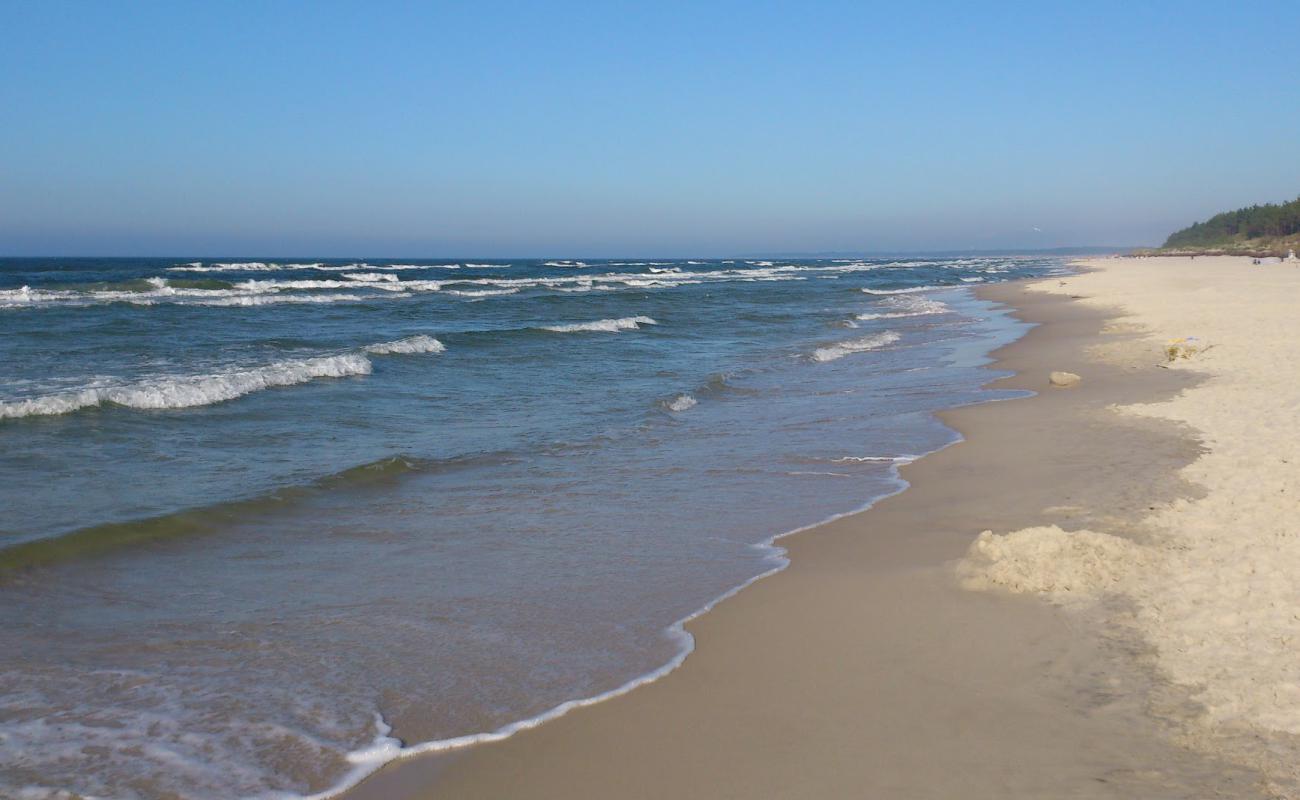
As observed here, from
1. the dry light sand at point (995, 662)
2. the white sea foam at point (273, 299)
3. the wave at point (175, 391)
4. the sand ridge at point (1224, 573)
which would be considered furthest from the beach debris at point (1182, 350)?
the white sea foam at point (273, 299)

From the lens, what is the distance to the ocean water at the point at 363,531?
3.90 metres

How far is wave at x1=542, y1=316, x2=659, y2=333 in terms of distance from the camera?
25.2 metres

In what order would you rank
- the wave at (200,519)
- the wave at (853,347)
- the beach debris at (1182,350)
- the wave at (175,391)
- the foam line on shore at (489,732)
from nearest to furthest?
the foam line on shore at (489,732)
the wave at (200,519)
the wave at (175,391)
the beach debris at (1182,350)
the wave at (853,347)

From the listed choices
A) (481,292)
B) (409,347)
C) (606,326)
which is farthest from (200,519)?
(481,292)

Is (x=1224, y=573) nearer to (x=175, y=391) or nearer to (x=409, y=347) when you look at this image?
(x=175, y=391)

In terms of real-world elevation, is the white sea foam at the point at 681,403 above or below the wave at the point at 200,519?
above

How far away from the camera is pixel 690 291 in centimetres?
4538

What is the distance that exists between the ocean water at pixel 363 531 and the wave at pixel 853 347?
1057 millimetres

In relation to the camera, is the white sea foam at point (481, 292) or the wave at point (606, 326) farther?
the white sea foam at point (481, 292)

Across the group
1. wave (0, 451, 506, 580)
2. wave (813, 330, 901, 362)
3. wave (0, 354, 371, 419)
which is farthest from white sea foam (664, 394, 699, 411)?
wave (0, 354, 371, 419)

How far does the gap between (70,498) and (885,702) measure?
681cm

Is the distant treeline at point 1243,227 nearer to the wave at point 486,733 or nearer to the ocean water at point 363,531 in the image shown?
the ocean water at point 363,531

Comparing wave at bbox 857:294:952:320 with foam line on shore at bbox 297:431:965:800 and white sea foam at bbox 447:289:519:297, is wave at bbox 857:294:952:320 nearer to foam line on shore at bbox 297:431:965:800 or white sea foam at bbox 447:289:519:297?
white sea foam at bbox 447:289:519:297

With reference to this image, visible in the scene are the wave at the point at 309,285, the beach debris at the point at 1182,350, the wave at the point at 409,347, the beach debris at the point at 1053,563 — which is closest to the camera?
the beach debris at the point at 1053,563
